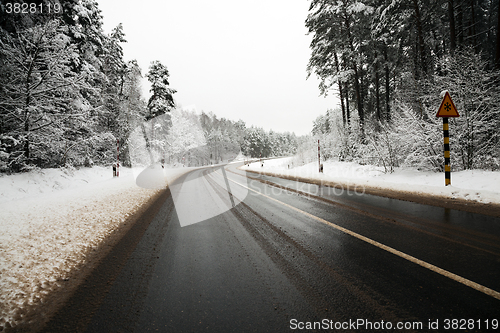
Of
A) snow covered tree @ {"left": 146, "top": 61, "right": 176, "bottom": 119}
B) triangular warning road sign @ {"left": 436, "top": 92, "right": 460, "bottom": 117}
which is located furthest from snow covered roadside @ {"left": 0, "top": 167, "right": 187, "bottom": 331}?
snow covered tree @ {"left": 146, "top": 61, "right": 176, "bottom": 119}

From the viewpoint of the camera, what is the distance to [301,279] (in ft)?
7.68

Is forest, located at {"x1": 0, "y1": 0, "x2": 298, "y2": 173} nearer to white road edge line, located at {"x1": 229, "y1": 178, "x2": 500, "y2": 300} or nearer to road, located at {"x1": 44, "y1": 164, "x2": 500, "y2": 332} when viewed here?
road, located at {"x1": 44, "y1": 164, "x2": 500, "y2": 332}

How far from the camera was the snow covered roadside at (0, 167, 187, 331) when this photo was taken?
227 centimetres

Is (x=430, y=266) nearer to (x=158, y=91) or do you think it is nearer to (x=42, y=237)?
(x=42, y=237)

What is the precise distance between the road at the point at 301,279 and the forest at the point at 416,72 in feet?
18.6

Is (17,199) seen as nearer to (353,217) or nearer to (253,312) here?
(253,312)

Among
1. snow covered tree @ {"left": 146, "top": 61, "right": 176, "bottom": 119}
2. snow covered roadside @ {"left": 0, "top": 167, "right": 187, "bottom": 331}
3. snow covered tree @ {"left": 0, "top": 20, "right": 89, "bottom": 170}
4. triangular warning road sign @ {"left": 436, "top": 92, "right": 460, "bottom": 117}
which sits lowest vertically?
snow covered roadside @ {"left": 0, "top": 167, "right": 187, "bottom": 331}

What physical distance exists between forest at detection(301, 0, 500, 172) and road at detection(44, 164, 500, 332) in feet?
18.6

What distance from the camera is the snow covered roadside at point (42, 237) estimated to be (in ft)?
7.43

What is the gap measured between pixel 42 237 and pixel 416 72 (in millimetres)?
18163

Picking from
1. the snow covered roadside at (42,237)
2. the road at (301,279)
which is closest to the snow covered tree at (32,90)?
the snow covered roadside at (42,237)

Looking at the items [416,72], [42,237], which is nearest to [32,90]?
[42,237]

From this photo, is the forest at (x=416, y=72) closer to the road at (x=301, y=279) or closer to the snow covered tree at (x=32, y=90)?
the road at (x=301, y=279)

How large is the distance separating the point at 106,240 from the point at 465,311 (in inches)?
188
